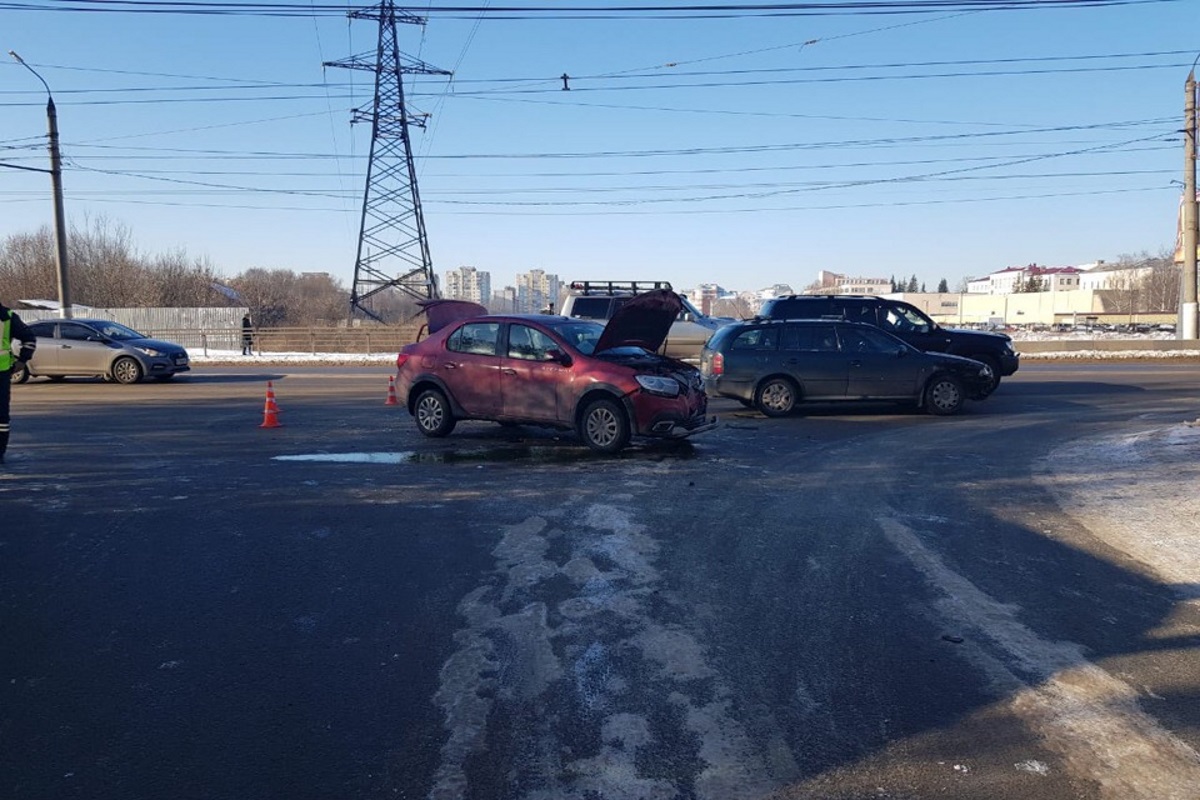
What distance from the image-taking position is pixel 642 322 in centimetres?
1170

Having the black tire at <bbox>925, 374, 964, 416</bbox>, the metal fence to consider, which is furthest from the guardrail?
the black tire at <bbox>925, 374, 964, 416</bbox>

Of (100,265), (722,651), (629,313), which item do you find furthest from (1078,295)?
(722,651)

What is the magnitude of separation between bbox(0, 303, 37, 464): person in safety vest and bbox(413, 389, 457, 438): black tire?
15.1 ft

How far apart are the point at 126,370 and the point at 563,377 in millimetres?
15492

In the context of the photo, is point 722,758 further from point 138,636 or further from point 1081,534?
point 1081,534

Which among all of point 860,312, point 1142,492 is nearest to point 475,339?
point 1142,492

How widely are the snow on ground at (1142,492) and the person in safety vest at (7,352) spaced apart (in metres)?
11.3

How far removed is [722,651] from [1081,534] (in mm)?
4092

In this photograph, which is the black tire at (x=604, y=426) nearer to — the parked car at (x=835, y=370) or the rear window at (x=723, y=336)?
the parked car at (x=835, y=370)

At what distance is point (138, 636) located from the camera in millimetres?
5090

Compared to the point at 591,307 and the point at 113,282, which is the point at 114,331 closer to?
the point at 591,307

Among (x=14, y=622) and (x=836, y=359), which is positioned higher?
(x=836, y=359)

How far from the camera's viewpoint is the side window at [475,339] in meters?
11.7

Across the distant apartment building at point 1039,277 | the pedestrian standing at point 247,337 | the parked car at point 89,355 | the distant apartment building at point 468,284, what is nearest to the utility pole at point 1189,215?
the parked car at point 89,355
